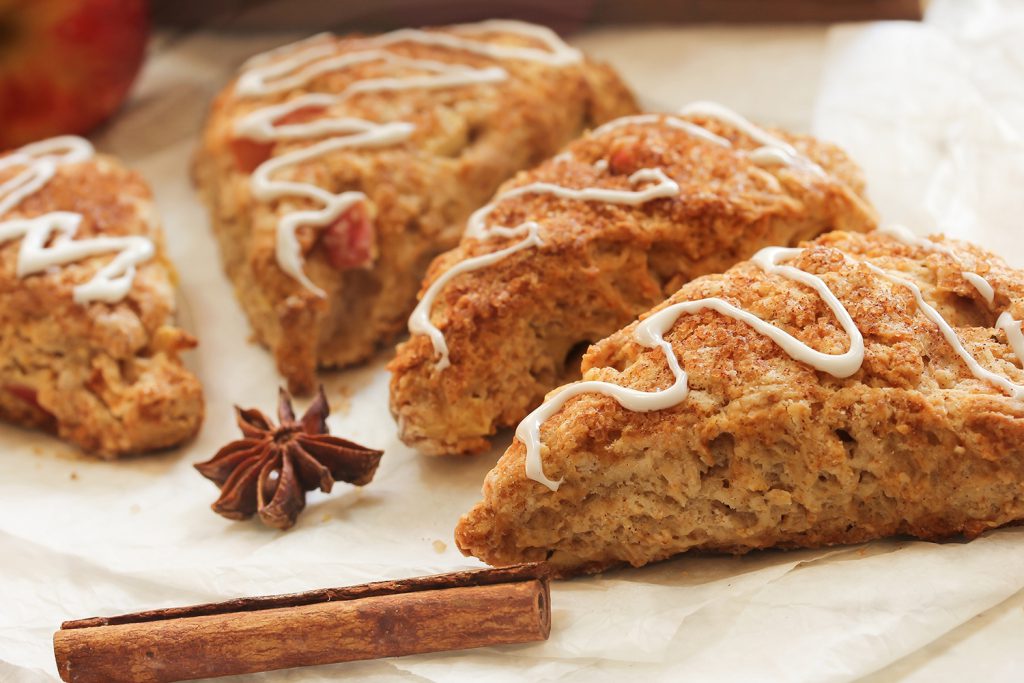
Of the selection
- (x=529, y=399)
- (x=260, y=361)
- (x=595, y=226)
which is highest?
(x=595, y=226)

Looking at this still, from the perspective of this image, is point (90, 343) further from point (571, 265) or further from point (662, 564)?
point (662, 564)

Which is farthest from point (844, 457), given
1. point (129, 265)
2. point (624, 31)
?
point (624, 31)

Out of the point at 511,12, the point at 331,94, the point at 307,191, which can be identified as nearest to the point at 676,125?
the point at 307,191

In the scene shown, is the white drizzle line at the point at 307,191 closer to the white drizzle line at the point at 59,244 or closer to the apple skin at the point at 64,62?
the white drizzle line at the point at 59,244

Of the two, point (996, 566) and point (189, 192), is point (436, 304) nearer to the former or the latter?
point (996, 566)

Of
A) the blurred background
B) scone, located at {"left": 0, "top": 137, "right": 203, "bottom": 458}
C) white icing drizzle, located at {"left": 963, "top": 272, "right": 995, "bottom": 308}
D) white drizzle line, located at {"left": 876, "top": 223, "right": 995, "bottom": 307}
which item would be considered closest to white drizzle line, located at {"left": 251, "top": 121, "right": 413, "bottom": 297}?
scone, located at {"left": 0, "top": 137, "right": 203, "bottom": 458}

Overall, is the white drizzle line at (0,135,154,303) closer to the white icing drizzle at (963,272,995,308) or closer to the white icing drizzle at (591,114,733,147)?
the white icing drizzle at (591,114,733,147)

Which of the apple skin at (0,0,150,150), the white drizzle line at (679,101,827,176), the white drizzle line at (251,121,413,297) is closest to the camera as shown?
the white drizzle line at (679,101,827,176)
